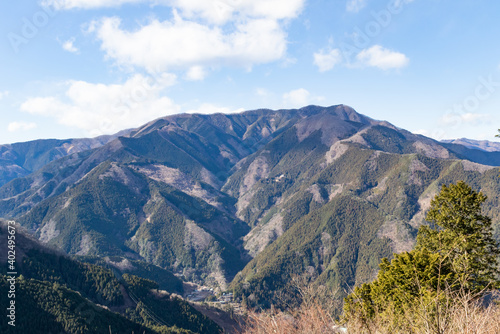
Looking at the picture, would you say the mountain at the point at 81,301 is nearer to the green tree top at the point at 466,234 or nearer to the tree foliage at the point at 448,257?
the tree foliage at the point at 448,257

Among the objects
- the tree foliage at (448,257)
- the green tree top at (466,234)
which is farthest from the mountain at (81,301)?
the green tree top at (466,234)

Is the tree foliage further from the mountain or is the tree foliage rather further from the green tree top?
the mountain

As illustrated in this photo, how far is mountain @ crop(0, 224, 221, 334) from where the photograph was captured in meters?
82.7

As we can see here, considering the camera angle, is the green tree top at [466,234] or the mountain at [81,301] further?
the mountain at [81,301]

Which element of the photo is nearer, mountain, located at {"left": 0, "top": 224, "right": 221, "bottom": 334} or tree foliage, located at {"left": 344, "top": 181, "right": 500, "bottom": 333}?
tree foliage, located at {"left": 344, "top": 181, "right": 500, "bottom": 333}

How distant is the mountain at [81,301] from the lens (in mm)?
82688

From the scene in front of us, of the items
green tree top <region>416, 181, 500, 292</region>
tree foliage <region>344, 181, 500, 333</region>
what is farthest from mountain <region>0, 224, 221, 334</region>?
green tree top <region>416, 181, 500, 292</region>

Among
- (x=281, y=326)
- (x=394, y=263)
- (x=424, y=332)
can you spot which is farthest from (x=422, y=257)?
(x=281, y=326)

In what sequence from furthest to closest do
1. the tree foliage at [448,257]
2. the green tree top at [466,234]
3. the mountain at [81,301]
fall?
the mountain at [81,301]
the green tree top at [466,234]
the tree foliage at [448,257]

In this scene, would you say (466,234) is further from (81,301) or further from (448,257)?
(81,301)

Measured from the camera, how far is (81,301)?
93875 mm

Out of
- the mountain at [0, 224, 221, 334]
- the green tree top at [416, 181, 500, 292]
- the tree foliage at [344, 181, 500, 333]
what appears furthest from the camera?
the mountain at [0, 224, 221, 334]

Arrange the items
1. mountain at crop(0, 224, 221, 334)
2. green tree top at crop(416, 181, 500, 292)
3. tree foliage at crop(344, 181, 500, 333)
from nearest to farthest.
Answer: tree foliage at crop(344, 181, 500, 333) → green tree top at crop(416, 181, 500, 292) → mountain at crop(0, 224, 221, 334)

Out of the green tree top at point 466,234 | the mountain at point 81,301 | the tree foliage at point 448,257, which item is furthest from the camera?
the mountain at point 81,301
